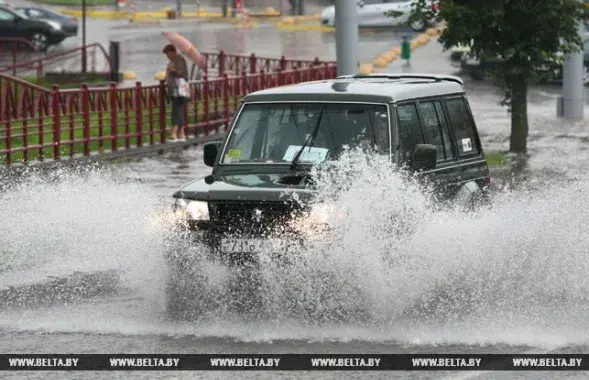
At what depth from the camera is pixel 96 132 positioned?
1091 inches

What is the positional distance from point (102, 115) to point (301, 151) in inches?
543

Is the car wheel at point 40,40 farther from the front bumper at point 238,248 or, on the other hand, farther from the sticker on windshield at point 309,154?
the front bumper at point 238,248

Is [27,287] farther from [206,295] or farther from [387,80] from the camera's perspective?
[387,80]

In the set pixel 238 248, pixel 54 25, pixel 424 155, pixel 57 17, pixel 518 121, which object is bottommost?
pixel 518 121

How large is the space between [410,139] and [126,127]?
14.1m

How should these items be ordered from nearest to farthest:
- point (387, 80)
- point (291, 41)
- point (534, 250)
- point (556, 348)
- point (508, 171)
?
1. point (556, 348)
2. point (534, 250)
3. point (387, 80)
4. point (508, 171)
5. point (291, 41)

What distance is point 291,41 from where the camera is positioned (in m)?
54.1

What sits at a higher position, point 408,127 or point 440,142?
point 408,127

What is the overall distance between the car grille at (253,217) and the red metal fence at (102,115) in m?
12.1

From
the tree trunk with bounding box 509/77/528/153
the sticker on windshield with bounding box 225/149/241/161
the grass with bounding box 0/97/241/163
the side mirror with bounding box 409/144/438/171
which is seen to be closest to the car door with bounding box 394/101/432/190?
the side mirror with bounding box 409/144/438/171

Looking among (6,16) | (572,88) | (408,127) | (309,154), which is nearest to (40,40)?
(6,16)

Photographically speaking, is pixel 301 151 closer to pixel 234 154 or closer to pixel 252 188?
pixel 234 154

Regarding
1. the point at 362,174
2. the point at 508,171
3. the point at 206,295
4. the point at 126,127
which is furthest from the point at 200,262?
the point at 126,127

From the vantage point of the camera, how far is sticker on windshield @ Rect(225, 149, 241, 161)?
41.7 feet
